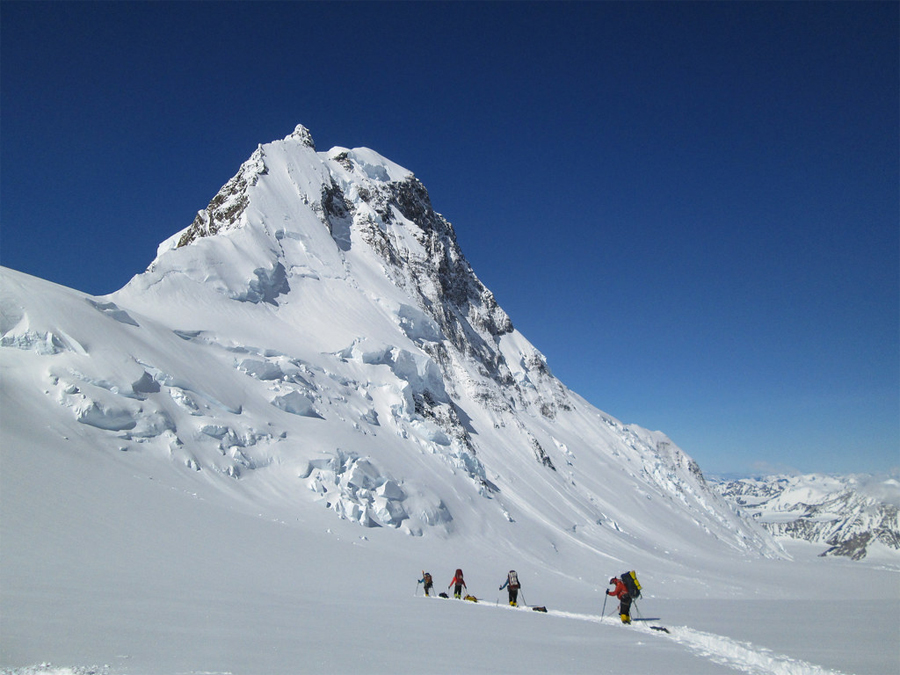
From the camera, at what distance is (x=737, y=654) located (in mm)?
10039

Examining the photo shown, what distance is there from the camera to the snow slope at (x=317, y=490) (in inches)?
346

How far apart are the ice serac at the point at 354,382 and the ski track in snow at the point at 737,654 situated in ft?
60.1

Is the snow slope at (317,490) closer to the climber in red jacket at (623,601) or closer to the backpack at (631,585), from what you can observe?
the climber in red jacket at (623,601)

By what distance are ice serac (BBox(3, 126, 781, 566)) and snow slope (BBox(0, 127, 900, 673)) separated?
221 mm

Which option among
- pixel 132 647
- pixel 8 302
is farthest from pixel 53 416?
pixel 132 647

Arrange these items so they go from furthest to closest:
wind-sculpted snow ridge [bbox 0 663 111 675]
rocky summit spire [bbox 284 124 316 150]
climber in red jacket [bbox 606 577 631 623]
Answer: rocky summit spire [bbox 284 124 316 150]
climber in red jacket [bbox 606 577 631 623]
wind-sculpted snow ridge [bbox 0 663 111 675]

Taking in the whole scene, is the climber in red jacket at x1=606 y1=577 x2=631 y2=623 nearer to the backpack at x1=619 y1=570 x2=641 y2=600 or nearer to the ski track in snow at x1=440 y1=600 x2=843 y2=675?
the backpack at x1=619 y1=570 x2=641 y2=600

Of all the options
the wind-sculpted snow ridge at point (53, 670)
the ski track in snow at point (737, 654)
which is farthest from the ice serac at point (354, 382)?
the wind-sculpted snow ridge at point (53, 670)

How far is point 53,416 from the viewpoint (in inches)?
825

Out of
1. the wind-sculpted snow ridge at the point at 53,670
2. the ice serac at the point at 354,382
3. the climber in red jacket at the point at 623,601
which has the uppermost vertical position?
the ice serac at the point at 354,382

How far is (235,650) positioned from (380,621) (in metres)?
3.83

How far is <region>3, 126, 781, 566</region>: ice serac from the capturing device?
84.4 ft

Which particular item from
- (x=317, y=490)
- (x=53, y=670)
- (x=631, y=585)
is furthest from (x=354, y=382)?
(x=53, y=670)

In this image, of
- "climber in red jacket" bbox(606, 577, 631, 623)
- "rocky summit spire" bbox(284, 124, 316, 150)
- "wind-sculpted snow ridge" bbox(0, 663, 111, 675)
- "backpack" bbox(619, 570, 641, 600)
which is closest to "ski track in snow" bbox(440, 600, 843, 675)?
"climber in red jacket" bbox(606, 577, 631, 623)
